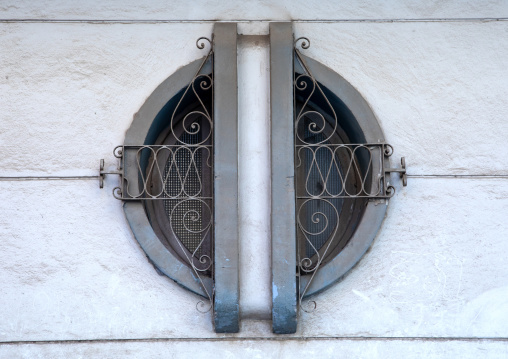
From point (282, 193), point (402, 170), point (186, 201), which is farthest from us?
point (186, 201)

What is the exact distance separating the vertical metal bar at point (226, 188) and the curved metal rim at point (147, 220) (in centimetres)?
15

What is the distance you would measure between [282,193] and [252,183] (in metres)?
0.22

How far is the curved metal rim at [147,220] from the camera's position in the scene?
11.9ft

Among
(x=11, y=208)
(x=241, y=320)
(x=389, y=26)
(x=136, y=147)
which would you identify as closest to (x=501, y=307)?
(x=241, y=320)

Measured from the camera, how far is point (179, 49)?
3.91 metres

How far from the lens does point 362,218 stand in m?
3.69

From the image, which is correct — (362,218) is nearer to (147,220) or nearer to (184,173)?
(184,173)

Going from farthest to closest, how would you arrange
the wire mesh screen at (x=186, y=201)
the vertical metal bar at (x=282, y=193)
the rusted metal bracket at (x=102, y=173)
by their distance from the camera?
1. the wire mesh screen at (x=186, y=201)
2. the rusted metal bracket at (x=102, y=173)
3. the vertical metal bar at (x=282, y=193)

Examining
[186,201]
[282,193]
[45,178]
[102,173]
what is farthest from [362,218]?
[45,178]

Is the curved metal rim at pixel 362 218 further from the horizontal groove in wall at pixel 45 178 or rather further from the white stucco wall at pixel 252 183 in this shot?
the horizontal groove in wall at pixel 45 178

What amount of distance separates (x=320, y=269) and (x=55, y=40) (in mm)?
2205

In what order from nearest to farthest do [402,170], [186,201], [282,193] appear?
[282,193]
[402,170]
[186,201]

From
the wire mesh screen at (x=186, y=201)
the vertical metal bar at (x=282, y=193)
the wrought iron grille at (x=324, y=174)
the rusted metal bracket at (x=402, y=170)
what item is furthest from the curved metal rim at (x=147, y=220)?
the rusted metal bracket at (x=402, y=170)

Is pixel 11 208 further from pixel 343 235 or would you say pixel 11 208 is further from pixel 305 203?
pixel 343 235
